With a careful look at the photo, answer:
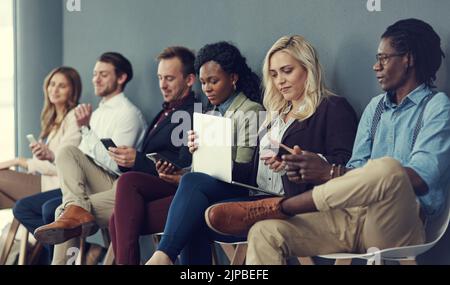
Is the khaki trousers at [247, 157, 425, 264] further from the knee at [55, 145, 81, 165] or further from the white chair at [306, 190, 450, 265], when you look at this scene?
the knee at [55, 145, 81, 165]

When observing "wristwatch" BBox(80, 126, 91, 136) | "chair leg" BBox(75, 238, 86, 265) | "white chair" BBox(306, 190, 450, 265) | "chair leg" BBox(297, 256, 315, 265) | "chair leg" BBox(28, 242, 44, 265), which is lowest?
"chair leg" BBox(28, 242, 44, 265)

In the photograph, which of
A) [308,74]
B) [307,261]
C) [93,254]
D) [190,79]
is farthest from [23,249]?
[308,74]

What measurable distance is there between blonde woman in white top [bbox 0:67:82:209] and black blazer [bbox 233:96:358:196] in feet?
5.10

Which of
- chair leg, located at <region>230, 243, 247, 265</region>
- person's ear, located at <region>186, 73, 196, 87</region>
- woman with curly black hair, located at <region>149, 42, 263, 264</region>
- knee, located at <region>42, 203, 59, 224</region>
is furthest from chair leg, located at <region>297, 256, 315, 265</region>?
knee, located at <region>42, 203, 59, 224</region>

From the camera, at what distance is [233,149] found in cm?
402

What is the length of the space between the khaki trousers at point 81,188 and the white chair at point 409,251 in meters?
1.31

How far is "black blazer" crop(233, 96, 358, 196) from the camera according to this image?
3.72 meters

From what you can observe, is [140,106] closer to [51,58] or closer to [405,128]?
[51,58]

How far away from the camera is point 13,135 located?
578cm

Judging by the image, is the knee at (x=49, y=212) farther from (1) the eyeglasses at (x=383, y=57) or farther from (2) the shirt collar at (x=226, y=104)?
(1) the eyeglasses at (x=383, y=57)

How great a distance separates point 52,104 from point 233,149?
4.87 feet

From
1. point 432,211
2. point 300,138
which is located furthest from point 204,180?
point 432,211

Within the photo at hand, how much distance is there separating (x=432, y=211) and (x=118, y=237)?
131 cm
